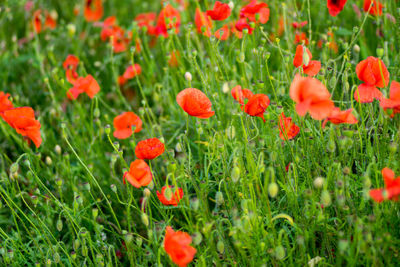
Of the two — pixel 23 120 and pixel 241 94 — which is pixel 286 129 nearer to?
pixel 241 94

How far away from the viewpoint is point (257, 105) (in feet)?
5.08

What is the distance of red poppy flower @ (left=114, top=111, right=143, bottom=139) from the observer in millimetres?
1987

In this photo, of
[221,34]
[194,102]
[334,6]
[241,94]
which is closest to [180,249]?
[194,102]

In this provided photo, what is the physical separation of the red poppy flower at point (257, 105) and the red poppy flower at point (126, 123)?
60cm

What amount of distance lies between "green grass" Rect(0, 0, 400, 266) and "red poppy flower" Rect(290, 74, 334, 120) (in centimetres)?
14

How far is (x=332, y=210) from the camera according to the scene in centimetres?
164

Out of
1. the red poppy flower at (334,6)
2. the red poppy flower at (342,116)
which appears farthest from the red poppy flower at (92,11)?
the red poppy flower at (342,116)

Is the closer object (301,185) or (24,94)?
(301,185)

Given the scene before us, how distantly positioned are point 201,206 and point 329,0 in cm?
97

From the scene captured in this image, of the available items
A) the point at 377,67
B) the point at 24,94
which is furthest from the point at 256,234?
the point at 24,94

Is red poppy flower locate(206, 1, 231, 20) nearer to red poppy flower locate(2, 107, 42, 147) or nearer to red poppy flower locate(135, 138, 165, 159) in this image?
red poppy flower locate(135, 138, 165, 159)

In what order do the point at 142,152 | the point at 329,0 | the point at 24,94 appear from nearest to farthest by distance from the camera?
the point at 142,152, the point at 329,0, the point at 24,94

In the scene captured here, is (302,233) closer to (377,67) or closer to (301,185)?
(301,185)

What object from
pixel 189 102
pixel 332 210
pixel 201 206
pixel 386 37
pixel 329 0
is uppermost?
pixel 329 0
